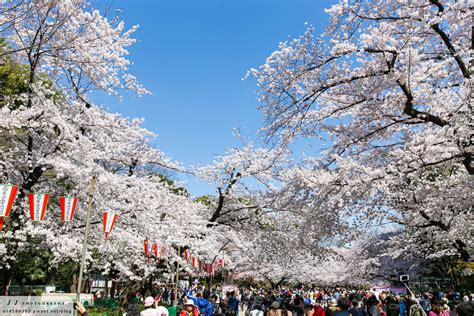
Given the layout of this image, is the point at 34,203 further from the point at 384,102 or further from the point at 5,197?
the point at 384,102

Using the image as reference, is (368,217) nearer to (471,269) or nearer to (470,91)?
(470,91)

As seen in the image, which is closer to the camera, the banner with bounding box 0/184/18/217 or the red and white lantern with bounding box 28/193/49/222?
the banner with bounding box 0/184/18/217

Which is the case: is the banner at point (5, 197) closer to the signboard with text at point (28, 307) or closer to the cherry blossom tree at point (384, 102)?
the signboard with text at point (28, 307)

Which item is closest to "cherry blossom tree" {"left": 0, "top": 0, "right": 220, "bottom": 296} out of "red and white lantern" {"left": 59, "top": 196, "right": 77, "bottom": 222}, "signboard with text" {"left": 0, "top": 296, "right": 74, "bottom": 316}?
"red and white lantern" {"left": 59, "top": 196, "right": 77, "bottom": 222}

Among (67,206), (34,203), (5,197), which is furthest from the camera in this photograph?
(67,206)

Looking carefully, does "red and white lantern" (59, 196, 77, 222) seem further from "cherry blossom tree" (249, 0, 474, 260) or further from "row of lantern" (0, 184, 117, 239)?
"cherry blossom tree" (249, 0, 474, 260)

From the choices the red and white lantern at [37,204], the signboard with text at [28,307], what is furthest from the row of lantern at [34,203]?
the signboard with text at [28,307]

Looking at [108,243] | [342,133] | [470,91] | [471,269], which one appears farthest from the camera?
[471,269]

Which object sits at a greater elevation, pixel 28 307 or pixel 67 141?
pixel 67 141

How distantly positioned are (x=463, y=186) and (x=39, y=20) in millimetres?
11957

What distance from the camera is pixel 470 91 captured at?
6.99m

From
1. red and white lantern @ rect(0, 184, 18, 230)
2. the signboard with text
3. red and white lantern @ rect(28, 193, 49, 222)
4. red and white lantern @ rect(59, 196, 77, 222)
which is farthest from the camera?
red and white lantern @ rect(59, 196, 77, 222)

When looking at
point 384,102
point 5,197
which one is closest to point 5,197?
point 5,197

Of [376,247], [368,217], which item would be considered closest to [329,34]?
[368,217]
